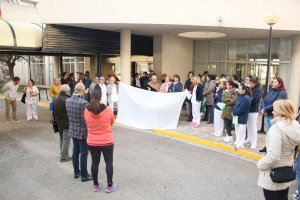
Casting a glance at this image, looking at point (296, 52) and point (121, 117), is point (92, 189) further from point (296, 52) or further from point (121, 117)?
point (296, 52)

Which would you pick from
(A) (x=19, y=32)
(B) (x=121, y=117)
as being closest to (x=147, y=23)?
(B) (x=121, y=117)

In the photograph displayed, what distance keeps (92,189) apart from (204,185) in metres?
2.10

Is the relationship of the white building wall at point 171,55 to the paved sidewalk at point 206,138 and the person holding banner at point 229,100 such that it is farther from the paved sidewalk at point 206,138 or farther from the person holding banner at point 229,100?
the person holding banner at point 229,100

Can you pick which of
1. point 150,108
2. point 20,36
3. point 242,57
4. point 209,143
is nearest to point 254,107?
point 209,143

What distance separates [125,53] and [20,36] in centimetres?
436

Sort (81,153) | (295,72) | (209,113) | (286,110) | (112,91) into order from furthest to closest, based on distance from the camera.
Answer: (295,72), (112,91), (209,113), (81,153), (286,110)

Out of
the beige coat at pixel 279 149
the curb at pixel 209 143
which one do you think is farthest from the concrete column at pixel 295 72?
the beige coat at pixel 279 149

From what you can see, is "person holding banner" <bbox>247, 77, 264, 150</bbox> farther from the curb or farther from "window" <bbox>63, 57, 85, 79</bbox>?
"window" <bbox>63, 57, 85, 79</bbox>

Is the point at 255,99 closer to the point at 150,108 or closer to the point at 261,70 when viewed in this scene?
→ the point at 150,108

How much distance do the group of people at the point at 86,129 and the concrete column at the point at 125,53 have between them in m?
6.77

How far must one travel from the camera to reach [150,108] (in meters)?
10.5

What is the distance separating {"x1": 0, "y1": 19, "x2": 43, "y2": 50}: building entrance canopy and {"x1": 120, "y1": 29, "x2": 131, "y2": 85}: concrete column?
11.0 ft

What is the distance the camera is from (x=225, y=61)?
53.9 ft

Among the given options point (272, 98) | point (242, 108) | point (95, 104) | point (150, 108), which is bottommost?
point (150, 108)
